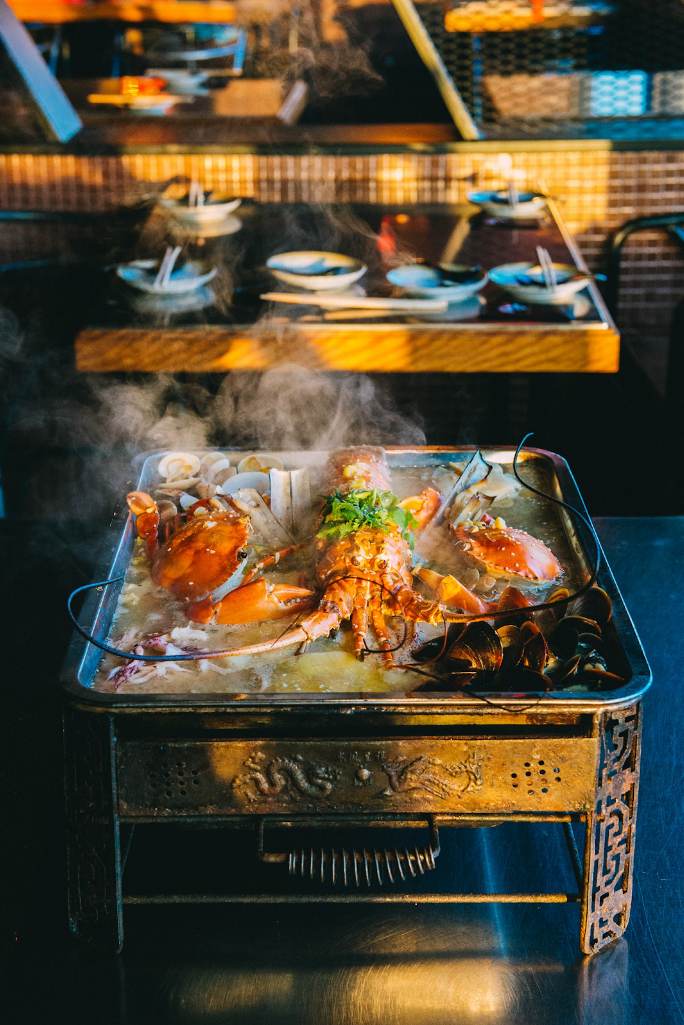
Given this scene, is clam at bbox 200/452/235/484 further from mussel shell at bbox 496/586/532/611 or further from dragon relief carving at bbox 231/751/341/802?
dragon relief carving at bbox 231/751/341/802

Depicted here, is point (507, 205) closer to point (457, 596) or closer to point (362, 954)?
point (457, 596)

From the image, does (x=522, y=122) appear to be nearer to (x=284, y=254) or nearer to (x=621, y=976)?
(x=284, y=254)

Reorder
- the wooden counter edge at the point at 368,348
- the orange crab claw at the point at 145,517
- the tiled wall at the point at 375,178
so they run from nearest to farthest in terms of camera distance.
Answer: the orange crab claw at the point at 145,517
the wooden counter edge at the point at 368,348
the tiled wall at the point at 375,178

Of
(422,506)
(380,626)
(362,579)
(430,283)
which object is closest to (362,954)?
(380,626)

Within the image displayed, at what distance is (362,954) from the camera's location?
1880 millimetres

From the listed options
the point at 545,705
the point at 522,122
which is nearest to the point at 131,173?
the point at 522,122

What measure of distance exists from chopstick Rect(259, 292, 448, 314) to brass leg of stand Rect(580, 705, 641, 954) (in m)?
2.33

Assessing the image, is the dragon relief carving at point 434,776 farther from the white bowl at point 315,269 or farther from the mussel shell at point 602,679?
the white bowl at point 315,269

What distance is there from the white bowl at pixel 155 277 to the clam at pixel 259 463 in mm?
1400

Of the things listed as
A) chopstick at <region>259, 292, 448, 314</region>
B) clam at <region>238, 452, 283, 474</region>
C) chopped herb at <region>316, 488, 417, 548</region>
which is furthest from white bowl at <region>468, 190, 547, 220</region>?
chopped herb at <region>316, 488, 417, 548</region>

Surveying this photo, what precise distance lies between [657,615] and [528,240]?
244 centimetres

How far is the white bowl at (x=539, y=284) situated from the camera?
387 centimetres

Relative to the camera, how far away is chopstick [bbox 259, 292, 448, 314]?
379 cm

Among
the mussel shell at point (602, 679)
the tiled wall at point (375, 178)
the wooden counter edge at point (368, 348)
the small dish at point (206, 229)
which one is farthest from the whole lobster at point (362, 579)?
the tiled wall at point (375, 178)
